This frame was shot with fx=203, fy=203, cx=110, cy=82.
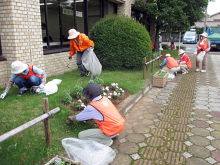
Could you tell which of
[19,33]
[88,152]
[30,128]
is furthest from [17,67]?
[88,152]

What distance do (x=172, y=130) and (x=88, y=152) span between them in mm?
1951

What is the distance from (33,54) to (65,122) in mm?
2899

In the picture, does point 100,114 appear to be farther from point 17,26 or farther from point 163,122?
point 17,26

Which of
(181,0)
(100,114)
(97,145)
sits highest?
(181,0)

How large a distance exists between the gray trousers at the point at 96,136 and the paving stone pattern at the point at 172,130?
21cm

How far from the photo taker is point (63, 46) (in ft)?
26.2

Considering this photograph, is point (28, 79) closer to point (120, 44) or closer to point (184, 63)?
point (120, 44)

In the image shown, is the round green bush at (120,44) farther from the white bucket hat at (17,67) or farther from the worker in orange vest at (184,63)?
the white bucket hat at (17,67)

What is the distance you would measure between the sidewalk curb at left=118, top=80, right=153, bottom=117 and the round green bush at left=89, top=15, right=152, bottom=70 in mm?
1579

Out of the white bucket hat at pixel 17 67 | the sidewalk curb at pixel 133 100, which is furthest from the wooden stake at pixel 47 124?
the sidewalk curb at pixel 133 100

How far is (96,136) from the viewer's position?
327 centimetres

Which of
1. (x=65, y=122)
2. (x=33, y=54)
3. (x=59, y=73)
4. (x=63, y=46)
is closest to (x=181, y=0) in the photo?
(x=63, y=46)

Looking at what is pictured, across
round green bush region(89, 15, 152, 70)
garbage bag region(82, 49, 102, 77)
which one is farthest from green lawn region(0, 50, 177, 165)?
round green bush region(89, 15, 152, 70)

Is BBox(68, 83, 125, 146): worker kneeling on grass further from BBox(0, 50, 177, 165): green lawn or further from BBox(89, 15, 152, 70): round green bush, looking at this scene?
BBox(89, 15, 152, 70): round green bush
